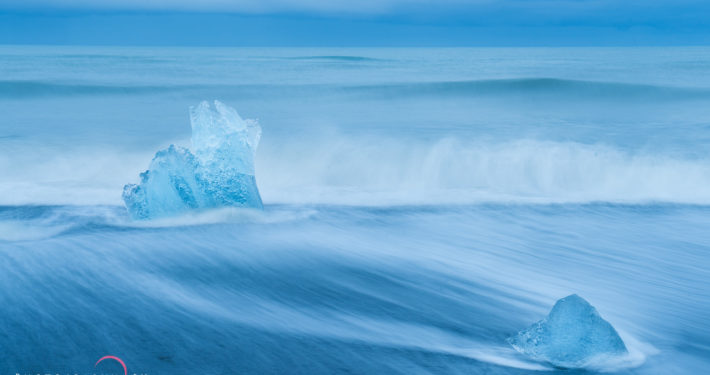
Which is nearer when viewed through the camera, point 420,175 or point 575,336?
point 575,336

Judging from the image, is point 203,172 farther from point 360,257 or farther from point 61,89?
point 61,89

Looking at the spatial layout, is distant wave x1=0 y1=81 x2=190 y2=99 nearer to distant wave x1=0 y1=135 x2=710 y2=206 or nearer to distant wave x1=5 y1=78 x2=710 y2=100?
distant wave x1=5 y1=78 x2=710 y2=100

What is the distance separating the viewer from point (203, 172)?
488 centimetres

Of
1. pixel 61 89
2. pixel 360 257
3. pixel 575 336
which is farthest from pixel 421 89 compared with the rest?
pixel 575 336

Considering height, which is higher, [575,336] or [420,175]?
[420,175]

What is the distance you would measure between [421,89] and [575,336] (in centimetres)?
1761

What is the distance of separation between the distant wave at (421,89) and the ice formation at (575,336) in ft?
52.1

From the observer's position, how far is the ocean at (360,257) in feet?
9.02

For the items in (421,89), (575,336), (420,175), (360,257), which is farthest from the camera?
(421,89)

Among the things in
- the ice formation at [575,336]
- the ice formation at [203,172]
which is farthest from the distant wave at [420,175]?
the ice formation at [575,336]

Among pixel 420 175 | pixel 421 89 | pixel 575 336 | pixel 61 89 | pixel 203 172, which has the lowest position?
pixel 575 336

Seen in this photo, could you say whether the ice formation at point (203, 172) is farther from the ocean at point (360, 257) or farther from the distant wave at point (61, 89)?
the distant wave at point (61, 89)

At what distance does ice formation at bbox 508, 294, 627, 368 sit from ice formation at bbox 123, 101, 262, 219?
2.93m

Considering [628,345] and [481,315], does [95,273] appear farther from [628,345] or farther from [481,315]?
[628,345]
